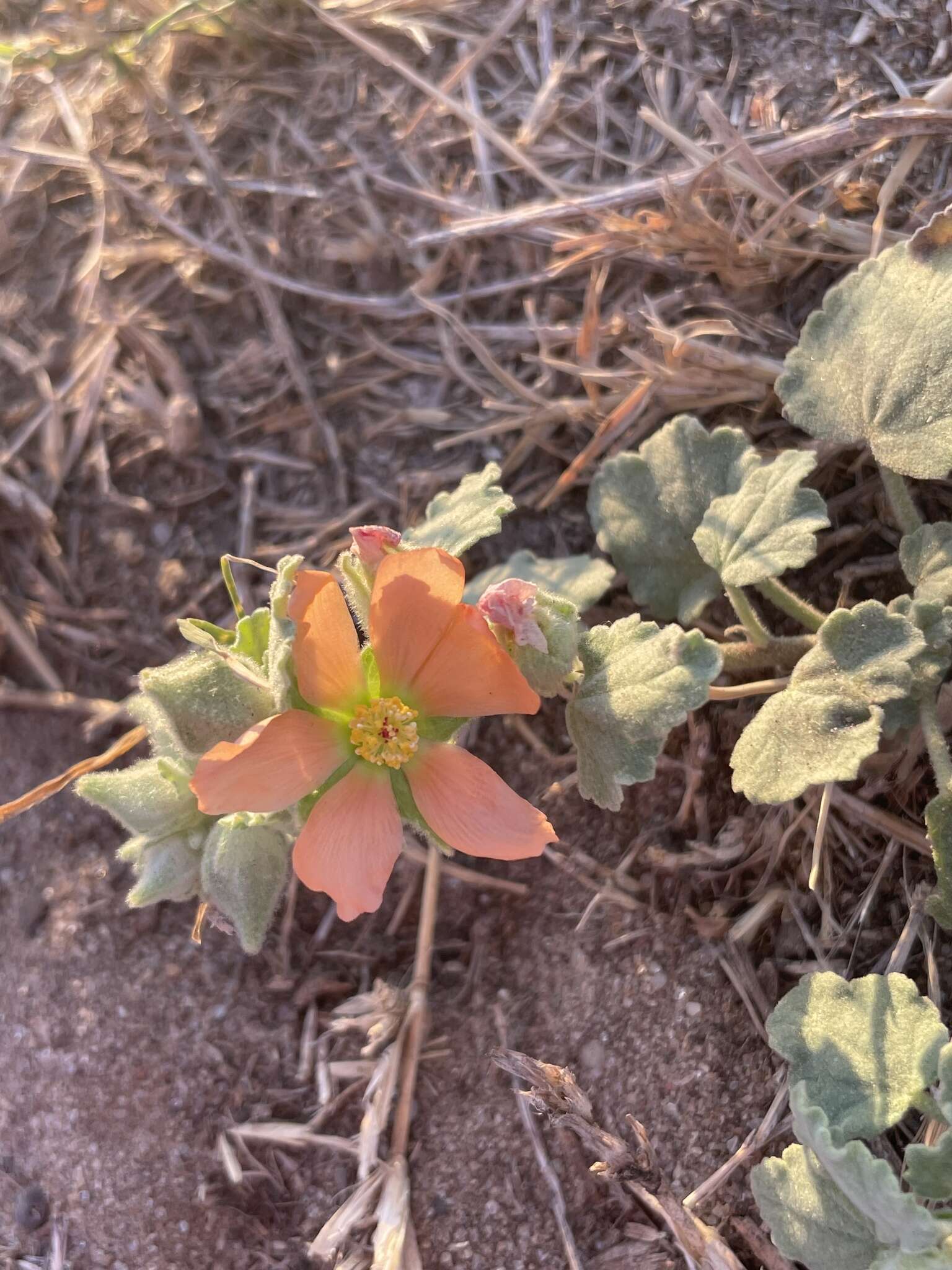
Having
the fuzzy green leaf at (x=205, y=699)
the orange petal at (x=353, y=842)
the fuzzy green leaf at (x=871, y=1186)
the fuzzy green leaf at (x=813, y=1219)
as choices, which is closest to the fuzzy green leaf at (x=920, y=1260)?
the fuzzy green leaf at (x=871, y=1186)

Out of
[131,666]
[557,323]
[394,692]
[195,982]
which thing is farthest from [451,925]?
[557,323]

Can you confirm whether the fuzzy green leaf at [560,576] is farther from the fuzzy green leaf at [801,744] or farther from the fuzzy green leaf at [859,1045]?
the fuzzy green leaf at [859,1045]

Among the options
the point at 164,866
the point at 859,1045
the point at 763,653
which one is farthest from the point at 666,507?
the point at 164,866

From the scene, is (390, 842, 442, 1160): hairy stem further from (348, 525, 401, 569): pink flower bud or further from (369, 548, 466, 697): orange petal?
(348, 525, 401, 569): pink flower bud

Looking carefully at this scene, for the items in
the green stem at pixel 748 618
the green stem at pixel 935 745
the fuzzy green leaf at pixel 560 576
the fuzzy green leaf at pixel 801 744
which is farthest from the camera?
the fuzzy green leaf at pixel 560 576

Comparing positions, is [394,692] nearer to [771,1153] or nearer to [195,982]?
[195,982]

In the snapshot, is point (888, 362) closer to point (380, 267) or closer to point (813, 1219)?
point (380, 267)

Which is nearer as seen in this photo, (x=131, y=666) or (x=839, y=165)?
(x=839, y=165)
